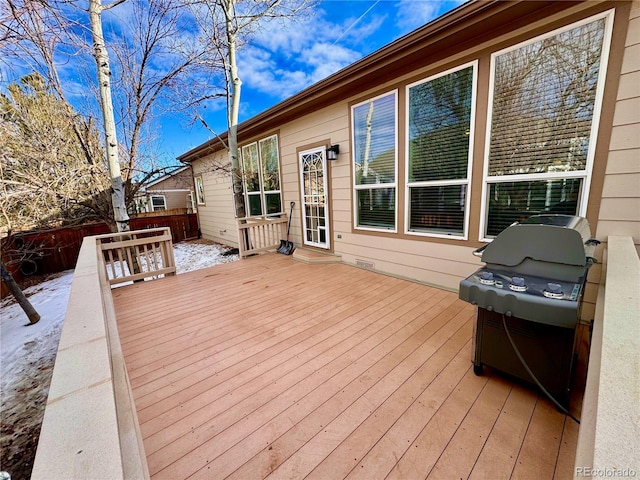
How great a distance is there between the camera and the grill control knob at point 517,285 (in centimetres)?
154

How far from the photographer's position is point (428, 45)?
116 inches

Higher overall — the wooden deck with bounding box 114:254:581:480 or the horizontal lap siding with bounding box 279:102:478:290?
the horizontal lap siding with bounding box 279:102:478:290

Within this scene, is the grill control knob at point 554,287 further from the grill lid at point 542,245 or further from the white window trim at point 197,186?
the white window trim at point 197,186

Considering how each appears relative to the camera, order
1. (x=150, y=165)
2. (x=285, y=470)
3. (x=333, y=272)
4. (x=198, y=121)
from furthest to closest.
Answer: (x=150, y=165) → (x=198, y=121) → (x=333, y=272) → (x=285, y=470)

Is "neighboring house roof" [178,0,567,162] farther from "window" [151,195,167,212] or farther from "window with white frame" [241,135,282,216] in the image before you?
"window" [151,195,167,212]

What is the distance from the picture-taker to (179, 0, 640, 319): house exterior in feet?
7.46

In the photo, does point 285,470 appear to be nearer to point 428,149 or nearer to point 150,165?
point 428,149

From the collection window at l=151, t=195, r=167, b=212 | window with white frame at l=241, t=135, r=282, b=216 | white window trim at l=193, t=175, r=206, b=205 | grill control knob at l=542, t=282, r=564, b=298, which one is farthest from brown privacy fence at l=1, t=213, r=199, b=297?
grill control knob at l=542, t=282, r=564, b=298

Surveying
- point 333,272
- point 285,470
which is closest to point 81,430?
point 285,470

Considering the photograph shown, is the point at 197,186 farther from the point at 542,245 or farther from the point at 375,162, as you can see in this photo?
the point at 542,245

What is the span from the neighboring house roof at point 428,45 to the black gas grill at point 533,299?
6.94 feet

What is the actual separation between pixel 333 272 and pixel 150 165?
584 centimetres

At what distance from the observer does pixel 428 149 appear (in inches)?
137

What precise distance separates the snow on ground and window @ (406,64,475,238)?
501cm
